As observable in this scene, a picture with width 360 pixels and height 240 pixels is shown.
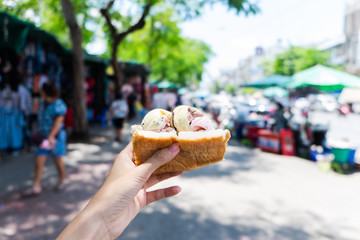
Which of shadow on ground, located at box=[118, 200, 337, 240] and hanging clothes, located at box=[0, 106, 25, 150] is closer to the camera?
shadow on ground, located at box=[118, 200, 337, 240]

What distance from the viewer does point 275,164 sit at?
7.89m

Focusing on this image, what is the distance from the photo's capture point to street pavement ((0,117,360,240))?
3883 millimetres

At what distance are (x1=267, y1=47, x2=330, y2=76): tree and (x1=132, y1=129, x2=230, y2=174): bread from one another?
140ft

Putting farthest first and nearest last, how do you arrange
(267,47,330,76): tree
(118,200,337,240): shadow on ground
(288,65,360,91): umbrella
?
1. (267,47,330,76): tree
2. (288,65,360,91): umbrella
3. (118,200,337,240): shadow on ground

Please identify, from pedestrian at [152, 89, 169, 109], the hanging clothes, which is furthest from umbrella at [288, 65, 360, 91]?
the hanging clothes

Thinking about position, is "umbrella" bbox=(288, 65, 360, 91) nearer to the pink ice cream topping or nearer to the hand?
the pink ice cream topping

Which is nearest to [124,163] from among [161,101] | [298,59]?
[161,101]

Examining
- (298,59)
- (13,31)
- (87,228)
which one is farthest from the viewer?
(298,59)

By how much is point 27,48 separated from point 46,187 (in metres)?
4.88

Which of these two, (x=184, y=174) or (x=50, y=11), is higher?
(x=50, y=11)

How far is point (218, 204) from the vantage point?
4848 millimetres

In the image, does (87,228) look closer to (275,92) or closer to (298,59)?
(275,92)

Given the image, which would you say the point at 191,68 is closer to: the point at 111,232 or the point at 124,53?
the point at 124,53

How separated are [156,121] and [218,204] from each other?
11.2 feet
